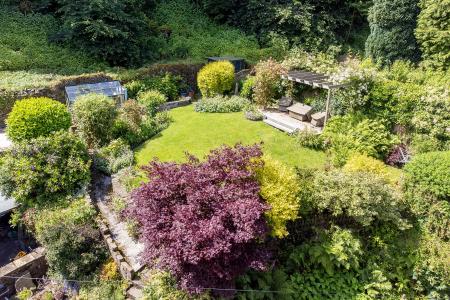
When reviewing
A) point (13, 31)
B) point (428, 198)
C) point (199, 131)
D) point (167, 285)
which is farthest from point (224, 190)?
point (13, 31)

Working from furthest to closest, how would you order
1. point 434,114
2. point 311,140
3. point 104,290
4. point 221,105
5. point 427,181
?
point 221,105
point 311,140
point 434,114
point 427,181
point 104,290

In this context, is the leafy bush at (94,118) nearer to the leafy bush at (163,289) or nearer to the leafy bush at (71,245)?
the leafy bush at (71,245)

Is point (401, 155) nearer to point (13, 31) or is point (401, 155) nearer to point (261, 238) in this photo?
point (261, 238)

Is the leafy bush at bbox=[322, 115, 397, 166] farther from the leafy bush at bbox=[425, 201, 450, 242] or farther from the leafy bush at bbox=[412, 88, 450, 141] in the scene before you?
the leafy bush at bbox=[425, 201, 450, 242]

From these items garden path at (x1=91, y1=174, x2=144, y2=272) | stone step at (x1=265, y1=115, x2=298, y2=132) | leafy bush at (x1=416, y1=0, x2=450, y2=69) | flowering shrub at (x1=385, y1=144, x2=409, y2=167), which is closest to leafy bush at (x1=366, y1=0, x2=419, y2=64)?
leafy bush at (x1=416, y1=0, x2=450, y2=69)

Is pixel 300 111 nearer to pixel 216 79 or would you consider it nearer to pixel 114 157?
pixel 216 79

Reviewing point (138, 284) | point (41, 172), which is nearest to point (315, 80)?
point (138, 284)

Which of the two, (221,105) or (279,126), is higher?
(221,105)
